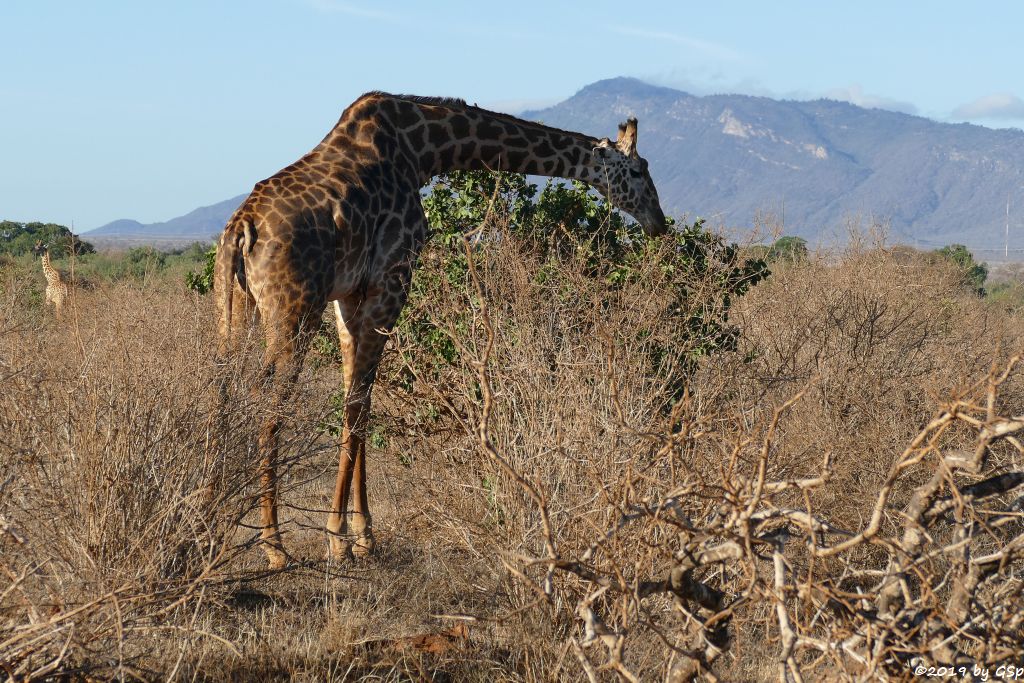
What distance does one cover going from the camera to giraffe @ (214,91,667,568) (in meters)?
6.81

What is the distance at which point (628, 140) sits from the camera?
365 inches

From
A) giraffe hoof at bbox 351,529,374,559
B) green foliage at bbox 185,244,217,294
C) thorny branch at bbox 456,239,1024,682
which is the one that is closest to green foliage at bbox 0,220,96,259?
green foliage at bbox 185,244,217,294

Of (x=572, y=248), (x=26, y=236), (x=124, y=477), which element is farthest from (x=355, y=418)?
(x=26, y=236)

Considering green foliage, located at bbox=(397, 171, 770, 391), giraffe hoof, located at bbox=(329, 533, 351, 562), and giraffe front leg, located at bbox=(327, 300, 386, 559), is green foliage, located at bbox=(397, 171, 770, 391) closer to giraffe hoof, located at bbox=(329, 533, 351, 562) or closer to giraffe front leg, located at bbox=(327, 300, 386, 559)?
giraffe front leg, located at bbox=(327, 300, 386, 559)

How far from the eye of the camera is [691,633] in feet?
13.6

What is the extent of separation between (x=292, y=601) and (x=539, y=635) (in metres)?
1.59

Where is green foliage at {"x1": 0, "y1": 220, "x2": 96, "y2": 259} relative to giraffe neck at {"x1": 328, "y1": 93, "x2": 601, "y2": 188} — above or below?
below

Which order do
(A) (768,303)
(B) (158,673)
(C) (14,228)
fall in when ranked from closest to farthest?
(B) (158,673) < (A) (768,303) < (C) (14,228)

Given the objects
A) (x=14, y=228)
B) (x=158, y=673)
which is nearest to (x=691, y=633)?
(x=158, y=673)

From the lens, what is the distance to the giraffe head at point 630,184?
29.5 ft

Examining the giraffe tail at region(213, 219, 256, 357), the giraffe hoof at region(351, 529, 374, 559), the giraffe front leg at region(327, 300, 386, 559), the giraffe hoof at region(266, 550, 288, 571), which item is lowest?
the giraffe hoof at region(351, 529, 374, 559)

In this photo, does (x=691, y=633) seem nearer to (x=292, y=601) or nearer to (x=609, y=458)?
(x=609, y=458)

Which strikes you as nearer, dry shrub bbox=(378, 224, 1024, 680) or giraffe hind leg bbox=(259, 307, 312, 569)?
dry shrub bbox=(378, 224, 1024, 680)

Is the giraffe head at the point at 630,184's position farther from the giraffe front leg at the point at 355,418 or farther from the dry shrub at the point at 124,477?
the dry shrub at the point at 124,477
